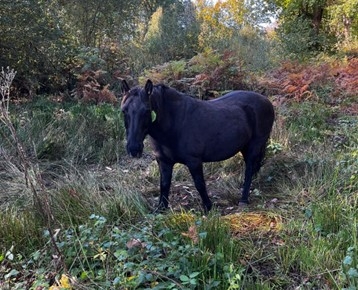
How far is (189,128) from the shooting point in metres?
3.92

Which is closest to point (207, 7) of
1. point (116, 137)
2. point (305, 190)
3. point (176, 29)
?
point (176, 29)

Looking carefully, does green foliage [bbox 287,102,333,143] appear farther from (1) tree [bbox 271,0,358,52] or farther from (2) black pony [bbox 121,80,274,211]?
(1) tree [bbox 271,0,358,52]

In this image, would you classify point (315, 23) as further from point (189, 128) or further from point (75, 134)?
point (189, 128)

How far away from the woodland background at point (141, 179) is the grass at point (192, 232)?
12 millimetres

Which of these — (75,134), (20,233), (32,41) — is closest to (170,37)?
(32,41)

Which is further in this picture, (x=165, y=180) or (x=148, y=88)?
(x=165, y=180)

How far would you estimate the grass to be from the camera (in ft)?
8.56

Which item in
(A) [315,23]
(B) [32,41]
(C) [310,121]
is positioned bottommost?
(C) [310,121]

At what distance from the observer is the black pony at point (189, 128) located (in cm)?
351

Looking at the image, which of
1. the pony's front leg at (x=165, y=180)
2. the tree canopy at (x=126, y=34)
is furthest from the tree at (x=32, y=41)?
the pony's front leg at (x=165, y=180)

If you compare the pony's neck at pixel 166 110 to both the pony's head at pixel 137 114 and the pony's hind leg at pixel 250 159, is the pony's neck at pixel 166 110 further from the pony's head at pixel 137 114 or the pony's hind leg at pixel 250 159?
the pony's hind leg at pixel 250 159

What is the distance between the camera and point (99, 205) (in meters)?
3.69

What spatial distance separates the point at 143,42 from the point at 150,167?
314 inches

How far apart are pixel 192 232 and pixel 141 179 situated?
7.41 ft
